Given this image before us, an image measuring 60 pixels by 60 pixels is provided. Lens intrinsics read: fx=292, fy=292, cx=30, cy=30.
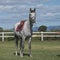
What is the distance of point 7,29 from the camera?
39.9 m

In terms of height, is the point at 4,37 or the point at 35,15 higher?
the point at 35,15

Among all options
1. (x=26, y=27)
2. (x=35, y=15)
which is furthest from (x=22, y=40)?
(x=35, y=15)

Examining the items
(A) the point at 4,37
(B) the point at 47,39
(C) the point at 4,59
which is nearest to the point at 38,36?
(B) the point at 47,39

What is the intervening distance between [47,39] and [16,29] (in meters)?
18.1

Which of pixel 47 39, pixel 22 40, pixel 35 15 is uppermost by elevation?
pixel 35 15

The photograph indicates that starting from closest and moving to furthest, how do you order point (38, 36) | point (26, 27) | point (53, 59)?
point (53, 59) < point (26, 27) < point (38, 36)

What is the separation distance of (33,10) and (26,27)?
4.17ft

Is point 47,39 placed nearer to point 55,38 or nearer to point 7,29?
point 55,38

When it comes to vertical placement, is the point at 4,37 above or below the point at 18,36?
below

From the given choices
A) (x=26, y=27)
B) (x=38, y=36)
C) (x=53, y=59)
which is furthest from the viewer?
(x=38, y=36)

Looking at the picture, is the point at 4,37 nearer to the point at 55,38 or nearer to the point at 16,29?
the point at 55,38

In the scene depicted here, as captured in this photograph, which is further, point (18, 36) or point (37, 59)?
point (18, 36)

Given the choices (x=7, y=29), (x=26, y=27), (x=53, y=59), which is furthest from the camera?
(x=7, y=29)

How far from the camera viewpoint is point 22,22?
17.5 meters
